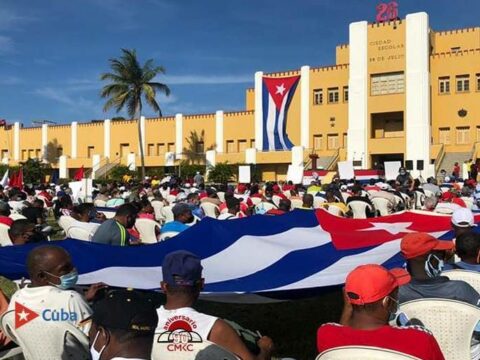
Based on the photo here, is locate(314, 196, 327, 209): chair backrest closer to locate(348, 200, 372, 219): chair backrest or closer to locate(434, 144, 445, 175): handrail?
locate(348, 200, 372, 219): chair backrest

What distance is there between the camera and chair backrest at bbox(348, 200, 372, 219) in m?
11.5

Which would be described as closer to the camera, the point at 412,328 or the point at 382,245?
the point at 412,328

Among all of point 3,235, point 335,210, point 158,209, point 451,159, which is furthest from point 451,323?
point 451,159

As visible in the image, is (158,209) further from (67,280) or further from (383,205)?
(67,280)

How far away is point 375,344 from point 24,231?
4.85m

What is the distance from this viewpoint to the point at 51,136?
59281 millimetres

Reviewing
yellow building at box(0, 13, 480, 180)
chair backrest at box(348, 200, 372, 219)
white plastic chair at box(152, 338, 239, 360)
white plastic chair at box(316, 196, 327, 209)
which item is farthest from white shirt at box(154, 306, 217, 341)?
yellow building at box(0, 13, 480, 180)

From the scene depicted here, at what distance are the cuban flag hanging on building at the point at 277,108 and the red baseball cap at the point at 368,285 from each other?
42118 millimetres

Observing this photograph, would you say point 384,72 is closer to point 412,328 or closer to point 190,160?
point 190,160

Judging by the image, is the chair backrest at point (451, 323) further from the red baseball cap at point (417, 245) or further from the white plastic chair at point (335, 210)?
the white plastic chair at point (335, 210)

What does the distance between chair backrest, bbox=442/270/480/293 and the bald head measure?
8.70ft

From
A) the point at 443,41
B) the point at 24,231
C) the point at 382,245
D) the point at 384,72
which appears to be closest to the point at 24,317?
the point at 24,231

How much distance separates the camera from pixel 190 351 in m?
2.95

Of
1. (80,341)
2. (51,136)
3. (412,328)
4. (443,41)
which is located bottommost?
(80,341)
